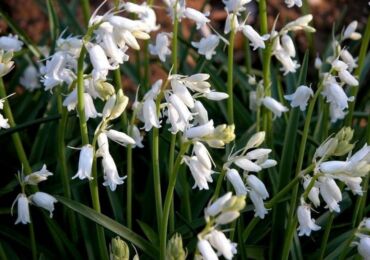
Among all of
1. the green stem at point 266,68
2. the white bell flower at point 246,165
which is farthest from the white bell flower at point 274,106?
the white bell flower at point 246,165

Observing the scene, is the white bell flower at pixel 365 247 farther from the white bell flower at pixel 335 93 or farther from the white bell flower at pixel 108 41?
the white bell flower at pixel 108 41

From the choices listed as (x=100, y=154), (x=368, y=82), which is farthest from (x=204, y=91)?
(x=368, y=82)

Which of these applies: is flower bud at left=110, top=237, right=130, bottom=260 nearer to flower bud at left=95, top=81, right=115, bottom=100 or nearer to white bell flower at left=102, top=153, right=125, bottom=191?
white bell flower at left=102, top=153, right=125, bottom=191

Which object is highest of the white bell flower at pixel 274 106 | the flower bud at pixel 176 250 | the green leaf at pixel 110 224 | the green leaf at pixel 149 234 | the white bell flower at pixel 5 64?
the white bell flower at pixel 5 64

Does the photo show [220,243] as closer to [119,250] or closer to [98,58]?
[119,250]

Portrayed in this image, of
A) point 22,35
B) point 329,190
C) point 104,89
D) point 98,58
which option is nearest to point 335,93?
point 329,190
